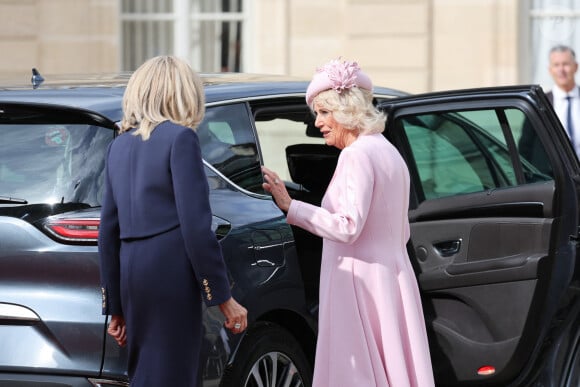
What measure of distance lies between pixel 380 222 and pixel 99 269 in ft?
3.20

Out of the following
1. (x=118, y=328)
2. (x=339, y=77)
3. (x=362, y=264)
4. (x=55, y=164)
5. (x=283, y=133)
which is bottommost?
(x=118, y=328)

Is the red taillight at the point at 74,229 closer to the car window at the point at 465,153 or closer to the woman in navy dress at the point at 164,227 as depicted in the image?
the woman in navy dress at the point at 164,227

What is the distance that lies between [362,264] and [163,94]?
1.00 metres

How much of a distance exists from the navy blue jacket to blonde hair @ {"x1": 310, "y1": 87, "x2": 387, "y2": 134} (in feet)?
2.24

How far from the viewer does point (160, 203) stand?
4.19 meters

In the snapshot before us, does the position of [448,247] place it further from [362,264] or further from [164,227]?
[164,227]

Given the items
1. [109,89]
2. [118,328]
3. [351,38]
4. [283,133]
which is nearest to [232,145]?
[109,89]

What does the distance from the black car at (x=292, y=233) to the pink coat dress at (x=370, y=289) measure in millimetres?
247

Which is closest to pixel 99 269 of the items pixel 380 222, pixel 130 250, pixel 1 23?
pixel 130 250

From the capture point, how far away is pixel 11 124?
15.3ft

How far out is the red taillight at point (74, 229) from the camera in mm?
4430

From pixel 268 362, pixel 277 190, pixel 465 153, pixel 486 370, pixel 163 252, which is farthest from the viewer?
pixel 465 153

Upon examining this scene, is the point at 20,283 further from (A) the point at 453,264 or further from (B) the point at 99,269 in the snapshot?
(A) the point at 453,264

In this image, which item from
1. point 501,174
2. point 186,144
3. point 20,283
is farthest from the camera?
point 501,174
